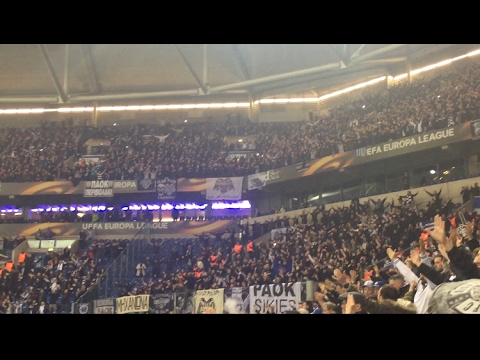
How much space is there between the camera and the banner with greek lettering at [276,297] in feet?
45.6

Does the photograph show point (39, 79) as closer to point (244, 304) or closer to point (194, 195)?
point (194, 195)

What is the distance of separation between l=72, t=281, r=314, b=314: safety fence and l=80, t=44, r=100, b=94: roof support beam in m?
12.8

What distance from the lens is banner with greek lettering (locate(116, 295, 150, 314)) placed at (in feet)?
50.1

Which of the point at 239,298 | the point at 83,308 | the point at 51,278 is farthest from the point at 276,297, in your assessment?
the point at 51,278

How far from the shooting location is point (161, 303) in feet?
49.6

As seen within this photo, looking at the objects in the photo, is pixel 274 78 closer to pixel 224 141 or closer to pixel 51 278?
pixel 224 141

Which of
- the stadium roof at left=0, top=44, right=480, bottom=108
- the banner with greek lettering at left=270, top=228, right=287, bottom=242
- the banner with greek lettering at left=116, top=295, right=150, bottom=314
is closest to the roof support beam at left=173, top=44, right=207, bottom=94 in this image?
the stadium roof at left=0, top=44, right=480, bottom=108

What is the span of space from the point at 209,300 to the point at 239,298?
79 cm

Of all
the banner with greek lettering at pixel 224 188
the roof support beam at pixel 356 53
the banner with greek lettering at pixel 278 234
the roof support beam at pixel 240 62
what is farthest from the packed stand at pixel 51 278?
the roof support beam at pixel 356 53

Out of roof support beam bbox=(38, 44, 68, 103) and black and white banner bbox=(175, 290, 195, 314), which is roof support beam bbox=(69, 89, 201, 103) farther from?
black and white banner bbox=(175, 290, 195, 314)

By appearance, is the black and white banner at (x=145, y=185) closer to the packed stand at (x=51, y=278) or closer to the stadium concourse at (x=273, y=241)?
the stadium concourse at (x=273, y=241)
